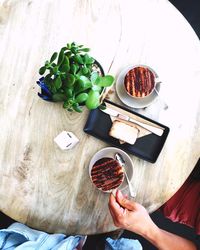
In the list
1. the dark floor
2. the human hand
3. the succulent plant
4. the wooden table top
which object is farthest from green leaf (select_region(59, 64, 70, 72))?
the dark floor

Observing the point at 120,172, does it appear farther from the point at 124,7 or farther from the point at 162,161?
the point at 124,7

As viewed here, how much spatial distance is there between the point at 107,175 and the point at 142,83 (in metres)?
0.28

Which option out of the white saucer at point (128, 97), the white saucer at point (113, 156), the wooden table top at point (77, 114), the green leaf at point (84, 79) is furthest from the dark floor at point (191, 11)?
the green leaf at point (84, 79)

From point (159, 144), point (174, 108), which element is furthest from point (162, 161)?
point (174, 108)

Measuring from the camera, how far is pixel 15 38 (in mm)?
1159

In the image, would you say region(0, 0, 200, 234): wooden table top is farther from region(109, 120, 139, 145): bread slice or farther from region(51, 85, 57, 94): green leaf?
region(51, 85, 57, 94): green leaf

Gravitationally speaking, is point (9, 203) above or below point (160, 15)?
below

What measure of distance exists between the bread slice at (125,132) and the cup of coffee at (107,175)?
0.23 feet

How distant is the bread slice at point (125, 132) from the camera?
111cm

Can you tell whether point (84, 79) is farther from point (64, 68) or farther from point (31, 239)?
point (31, 239)

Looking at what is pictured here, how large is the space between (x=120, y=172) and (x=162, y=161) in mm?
136

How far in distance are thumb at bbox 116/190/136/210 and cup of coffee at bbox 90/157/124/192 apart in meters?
0.03

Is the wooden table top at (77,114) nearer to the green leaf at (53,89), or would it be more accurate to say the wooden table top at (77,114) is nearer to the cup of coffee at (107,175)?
the cup of coffee at (107,175)

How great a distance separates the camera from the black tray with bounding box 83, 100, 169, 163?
44.3 inches
